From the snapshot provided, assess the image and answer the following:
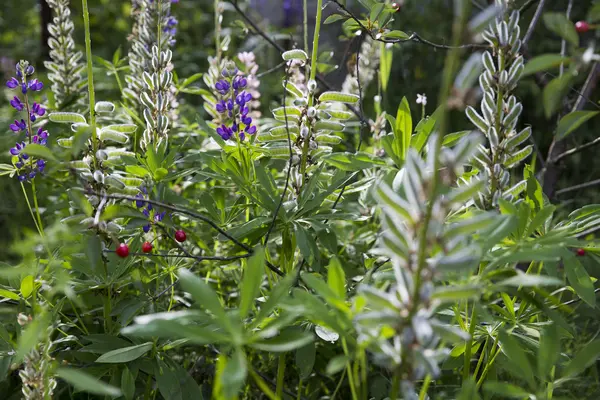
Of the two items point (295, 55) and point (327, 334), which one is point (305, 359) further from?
point (295, 55)

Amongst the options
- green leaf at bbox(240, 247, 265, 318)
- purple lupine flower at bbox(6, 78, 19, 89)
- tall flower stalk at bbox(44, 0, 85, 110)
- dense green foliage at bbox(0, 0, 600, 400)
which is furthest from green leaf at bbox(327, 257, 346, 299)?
tall flower stalk at bbox(44, 0, 85, 110)

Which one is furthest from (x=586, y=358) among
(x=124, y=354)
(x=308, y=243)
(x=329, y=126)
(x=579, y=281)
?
(x=124, y=354)

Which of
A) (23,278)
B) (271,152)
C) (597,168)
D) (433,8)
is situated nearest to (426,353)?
(271,152)

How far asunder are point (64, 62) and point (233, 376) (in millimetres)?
1761

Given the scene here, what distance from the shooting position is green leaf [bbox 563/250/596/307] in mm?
1351

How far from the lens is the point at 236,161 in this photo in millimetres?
1717

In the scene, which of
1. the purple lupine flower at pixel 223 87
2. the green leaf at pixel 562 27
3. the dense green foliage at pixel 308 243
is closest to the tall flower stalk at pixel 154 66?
the dense green foliage at pixel 308 243

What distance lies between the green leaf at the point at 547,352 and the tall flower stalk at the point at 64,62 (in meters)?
1.72

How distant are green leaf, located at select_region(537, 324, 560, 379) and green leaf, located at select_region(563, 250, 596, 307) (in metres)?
0.14

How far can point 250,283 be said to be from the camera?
3.60 ft

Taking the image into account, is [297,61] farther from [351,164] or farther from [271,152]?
[351,164]

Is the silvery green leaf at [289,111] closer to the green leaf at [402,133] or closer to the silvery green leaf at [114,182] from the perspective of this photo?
the green leaf at [402,133]

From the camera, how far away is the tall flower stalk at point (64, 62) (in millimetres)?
2268

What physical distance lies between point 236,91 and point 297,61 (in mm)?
217
